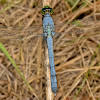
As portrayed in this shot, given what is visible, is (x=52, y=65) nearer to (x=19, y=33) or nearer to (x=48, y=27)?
(x=48, y=27)

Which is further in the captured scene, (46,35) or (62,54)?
(62,54)

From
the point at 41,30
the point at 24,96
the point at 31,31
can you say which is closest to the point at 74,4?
the point at 41,30

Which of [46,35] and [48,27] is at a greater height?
[48,27]

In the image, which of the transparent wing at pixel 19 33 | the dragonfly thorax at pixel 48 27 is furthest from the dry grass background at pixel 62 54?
the dragonfly thorax at pixel 48 27

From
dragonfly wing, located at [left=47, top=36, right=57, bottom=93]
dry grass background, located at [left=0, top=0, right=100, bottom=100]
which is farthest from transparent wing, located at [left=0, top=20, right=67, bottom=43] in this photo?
dragonfly wing, located at [left=47, top=36, right=57, bottom=93]

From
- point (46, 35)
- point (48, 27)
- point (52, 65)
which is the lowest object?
point (52, 65)

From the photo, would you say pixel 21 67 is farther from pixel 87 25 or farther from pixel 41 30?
pixel 87 25

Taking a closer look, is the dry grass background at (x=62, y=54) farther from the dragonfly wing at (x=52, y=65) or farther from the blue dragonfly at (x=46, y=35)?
the dragonfly wing at (x=52, y=65)

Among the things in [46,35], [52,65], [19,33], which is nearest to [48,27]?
[46,35]

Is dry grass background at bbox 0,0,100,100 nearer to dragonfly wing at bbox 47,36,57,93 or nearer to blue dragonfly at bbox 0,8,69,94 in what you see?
blue dragonfly at bbox 0,8,69,94
